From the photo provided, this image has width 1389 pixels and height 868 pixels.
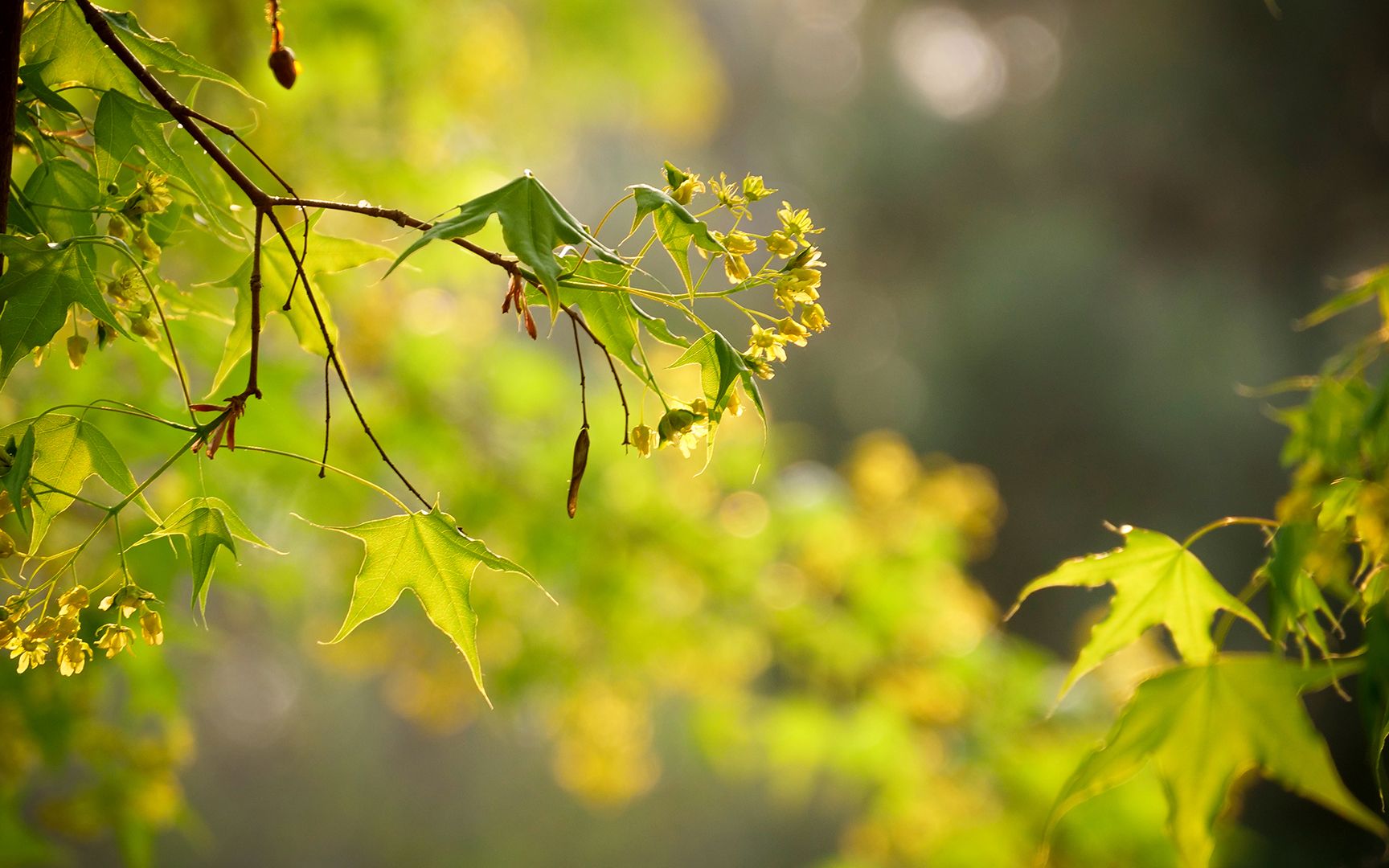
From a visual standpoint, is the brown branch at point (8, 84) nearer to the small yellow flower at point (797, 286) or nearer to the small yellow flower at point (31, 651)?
the small yellow flower at point (31, 651)

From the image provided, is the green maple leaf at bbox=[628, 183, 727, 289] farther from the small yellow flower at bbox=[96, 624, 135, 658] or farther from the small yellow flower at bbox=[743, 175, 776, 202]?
the small yellow flower at bbox=[96, 624, 135, 658]

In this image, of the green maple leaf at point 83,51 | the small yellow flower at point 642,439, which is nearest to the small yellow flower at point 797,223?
the small yellow flower at point 642,439

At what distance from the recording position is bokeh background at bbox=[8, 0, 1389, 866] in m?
3.23

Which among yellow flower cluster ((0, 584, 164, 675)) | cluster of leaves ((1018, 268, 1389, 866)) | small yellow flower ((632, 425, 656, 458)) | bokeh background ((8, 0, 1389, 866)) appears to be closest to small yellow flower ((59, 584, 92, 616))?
yellow flower cluster ((0, 584, 164, 675))

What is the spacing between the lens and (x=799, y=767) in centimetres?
173

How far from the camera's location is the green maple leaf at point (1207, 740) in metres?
0.45

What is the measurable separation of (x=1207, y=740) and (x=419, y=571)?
1.37ft

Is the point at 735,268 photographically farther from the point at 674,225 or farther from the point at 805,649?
the point at 805,649

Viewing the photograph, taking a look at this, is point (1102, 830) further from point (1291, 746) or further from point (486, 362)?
point (486, 362)

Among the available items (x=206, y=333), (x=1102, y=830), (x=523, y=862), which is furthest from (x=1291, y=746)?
(x=523, y=862)

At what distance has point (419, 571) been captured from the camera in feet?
1.27

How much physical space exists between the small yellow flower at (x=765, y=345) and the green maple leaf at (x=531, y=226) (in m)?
0.07

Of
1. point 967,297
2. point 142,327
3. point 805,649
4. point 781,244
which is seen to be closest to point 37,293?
point 142,327

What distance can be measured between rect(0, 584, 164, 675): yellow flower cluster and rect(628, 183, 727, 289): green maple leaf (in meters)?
0.23
